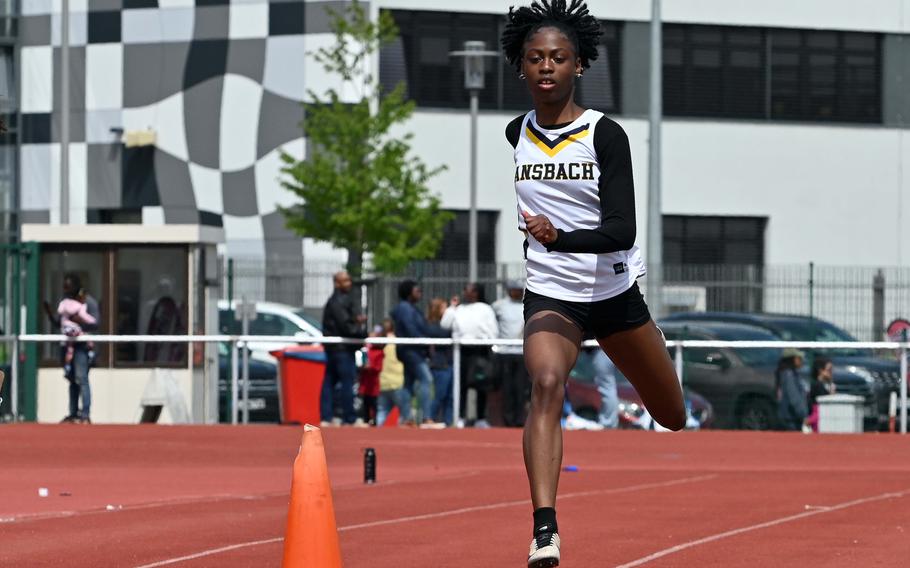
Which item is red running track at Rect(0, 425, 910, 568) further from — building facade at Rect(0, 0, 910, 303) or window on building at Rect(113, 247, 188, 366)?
building facade at Rect(0, 0, 910, 303)

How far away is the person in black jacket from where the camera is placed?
22.7 metres

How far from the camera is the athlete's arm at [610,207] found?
7805mm

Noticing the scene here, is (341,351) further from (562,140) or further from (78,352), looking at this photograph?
(562,140)

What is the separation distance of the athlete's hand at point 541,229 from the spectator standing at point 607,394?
14463 millimetres

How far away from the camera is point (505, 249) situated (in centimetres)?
4172

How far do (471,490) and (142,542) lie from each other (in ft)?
15.7

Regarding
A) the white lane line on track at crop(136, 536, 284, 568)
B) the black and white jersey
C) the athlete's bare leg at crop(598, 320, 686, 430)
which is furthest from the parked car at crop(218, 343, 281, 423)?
the black and white jersey

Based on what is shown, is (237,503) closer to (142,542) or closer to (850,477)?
(142,542)

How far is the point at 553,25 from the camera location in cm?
816

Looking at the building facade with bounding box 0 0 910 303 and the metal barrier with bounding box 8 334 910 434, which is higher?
the building facade with bounding box 0 0 910 303

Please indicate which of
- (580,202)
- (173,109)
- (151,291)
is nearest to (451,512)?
(580,202)

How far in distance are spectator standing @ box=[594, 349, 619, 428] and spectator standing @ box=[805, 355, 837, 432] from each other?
7.20 ft

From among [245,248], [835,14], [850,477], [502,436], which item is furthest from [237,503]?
[835,14]

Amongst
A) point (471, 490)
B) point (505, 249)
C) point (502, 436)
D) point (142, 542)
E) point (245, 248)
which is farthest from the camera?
point (505, 249)
